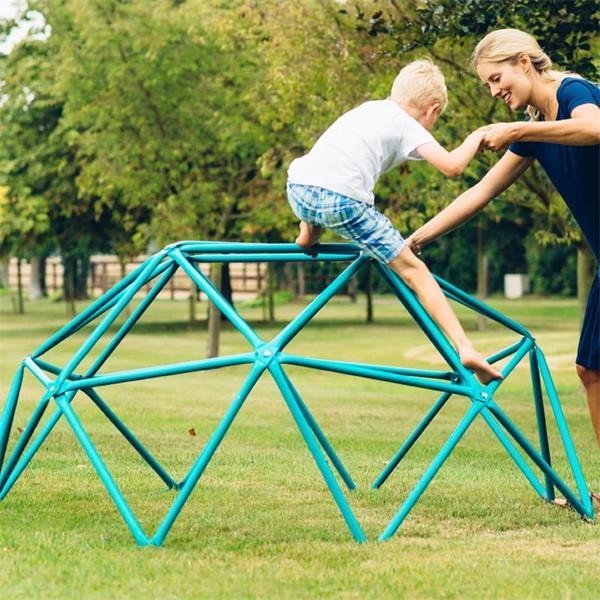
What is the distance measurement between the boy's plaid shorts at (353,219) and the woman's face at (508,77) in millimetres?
789

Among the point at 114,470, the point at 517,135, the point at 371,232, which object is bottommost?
the point at 114,470

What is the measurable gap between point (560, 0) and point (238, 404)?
19.0 ft

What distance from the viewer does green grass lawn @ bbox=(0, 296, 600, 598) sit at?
16.1ft

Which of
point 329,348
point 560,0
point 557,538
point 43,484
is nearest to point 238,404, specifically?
point 557,538

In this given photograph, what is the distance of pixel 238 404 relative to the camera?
18.1 ft

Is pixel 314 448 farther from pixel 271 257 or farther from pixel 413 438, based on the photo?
pixel 413 438

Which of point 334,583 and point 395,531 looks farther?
point 395,531

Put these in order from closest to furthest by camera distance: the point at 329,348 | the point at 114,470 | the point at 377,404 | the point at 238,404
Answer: the point at 238,404 → the point at 114,470 → the point at 377,404 → the point at 329,348

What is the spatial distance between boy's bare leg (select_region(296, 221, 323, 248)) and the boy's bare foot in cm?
83

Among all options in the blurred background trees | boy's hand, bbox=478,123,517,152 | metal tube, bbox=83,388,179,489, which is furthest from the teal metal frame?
the blurred background trees

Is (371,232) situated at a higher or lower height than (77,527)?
higher

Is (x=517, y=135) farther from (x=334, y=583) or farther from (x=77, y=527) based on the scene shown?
(x=77, y=527)

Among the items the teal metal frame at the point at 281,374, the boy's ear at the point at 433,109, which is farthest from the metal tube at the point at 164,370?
the boy's ear at the point at 433,109

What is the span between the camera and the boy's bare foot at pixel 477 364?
576cm
